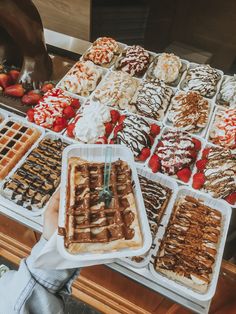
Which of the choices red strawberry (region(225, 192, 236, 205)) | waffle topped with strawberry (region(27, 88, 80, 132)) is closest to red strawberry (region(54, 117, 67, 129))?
waffle topped with strawberry (region(27, 88, 80, 132))

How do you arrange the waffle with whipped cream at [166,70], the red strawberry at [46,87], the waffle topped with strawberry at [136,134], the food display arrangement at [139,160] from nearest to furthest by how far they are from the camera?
the food display arrangement at [139,160] → the waffle topped with strawberry at [136,134] → the red strawberry at [46,87] → the waffle with whipped cream at [166,70]

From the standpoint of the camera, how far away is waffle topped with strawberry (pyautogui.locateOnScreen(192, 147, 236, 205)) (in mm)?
2055

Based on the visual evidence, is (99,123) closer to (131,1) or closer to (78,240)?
(78,240)

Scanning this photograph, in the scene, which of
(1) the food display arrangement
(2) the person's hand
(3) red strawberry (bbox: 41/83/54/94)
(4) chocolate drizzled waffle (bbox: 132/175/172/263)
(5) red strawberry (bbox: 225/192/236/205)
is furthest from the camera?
(3) red strawberry (bbox: 41/83/54/94)

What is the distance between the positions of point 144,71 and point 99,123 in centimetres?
70

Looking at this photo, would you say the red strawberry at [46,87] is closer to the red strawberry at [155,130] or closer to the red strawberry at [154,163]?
the red strawberry at [155,130]

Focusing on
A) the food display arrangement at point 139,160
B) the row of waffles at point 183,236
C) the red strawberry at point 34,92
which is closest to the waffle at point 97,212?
the food display arrangement at point 139,160

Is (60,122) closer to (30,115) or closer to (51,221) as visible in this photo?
(30,115)

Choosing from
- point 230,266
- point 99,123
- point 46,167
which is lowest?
point 230,266

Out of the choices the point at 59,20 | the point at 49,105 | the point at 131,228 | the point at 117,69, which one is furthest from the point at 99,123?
the point at 59,20

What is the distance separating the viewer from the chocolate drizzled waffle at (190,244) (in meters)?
1.73

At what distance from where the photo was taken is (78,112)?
247cm

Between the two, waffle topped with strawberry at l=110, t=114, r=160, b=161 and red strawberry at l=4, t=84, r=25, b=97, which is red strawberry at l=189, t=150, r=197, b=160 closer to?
waffle topped with strawberry at l=110, t=114, r=160, b=161

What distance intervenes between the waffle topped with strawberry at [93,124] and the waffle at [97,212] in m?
0.65
